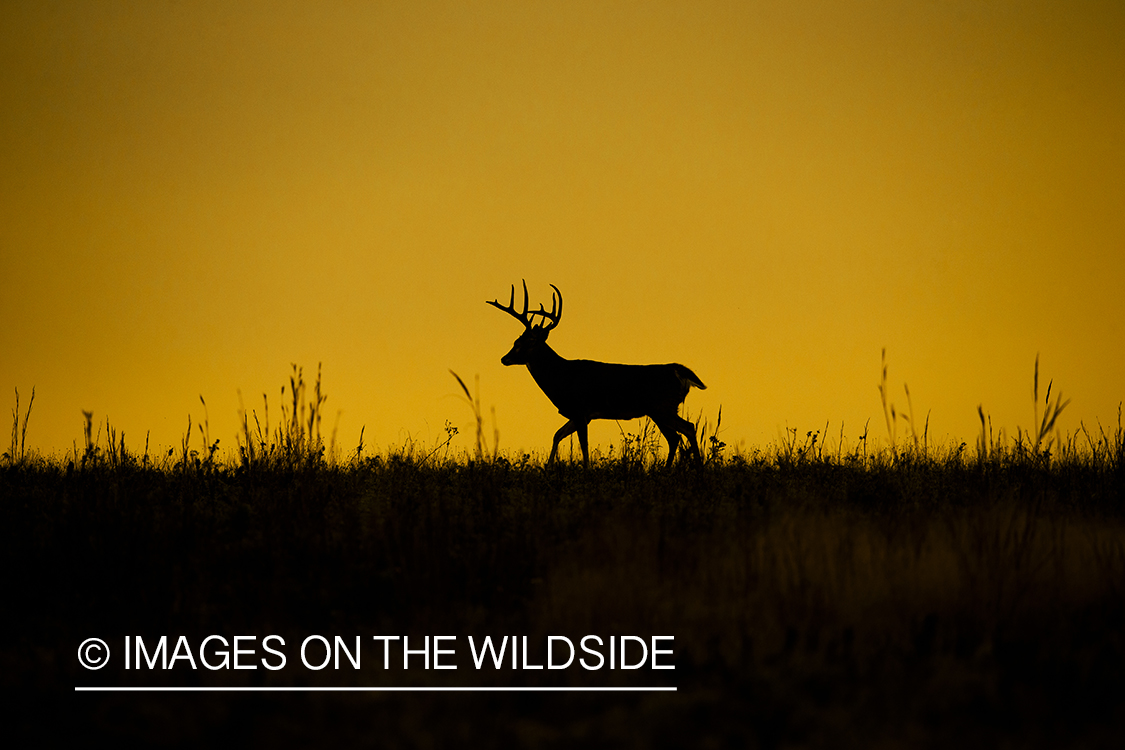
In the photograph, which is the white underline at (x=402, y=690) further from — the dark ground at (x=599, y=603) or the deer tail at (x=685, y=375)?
the deer tail at (x=685, y=375)

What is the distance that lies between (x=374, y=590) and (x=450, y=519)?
110cm

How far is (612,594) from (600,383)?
344 inches

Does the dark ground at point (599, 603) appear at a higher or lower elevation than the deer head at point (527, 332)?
lower

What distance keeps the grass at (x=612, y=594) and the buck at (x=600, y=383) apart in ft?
15.6

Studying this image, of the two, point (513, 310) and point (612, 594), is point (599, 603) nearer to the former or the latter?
point (612, 594)

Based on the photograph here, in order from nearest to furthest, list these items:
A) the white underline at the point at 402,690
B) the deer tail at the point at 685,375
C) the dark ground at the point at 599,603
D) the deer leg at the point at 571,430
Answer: the dark ground at the point at 599,603 < the white underline at the point at 402,690 < the deer leg at the point at 571,430 < the deer tail at the point at 685,375

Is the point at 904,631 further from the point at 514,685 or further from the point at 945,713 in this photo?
the point at 514,685

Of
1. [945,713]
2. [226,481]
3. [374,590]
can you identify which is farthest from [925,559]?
[226,481]

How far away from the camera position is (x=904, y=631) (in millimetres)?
5184

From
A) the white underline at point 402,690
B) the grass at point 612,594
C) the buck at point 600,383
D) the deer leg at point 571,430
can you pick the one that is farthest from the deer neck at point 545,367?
the white underline at point 402,690

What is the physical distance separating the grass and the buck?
4.76 m

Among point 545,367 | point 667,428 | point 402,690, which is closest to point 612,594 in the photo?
point 402,690

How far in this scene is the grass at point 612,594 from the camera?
4160mm

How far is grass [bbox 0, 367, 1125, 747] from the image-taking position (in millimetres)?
4160
